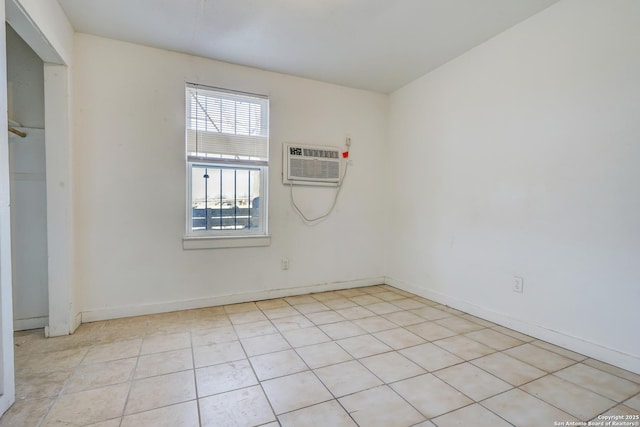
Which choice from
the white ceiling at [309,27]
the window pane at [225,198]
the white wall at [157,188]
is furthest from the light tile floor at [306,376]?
the white ceiling at [309,27]

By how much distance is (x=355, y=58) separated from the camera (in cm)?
288

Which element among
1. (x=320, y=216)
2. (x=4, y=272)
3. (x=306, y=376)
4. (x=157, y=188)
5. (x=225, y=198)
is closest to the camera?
(x=4, y=272)

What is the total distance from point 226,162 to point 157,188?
2.18ft

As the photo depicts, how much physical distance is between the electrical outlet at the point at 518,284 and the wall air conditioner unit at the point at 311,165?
76.5 inches

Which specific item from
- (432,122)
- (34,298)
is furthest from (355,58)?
(34,298)

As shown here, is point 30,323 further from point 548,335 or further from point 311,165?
point 548,335

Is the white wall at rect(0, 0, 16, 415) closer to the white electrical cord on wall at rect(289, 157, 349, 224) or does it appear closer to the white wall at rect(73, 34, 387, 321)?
the white wall at rect(73, 34, 387, 321)

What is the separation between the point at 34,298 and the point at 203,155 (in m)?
1.73

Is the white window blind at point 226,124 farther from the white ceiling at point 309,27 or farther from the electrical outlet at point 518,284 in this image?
the electrical outlet at point 518,284

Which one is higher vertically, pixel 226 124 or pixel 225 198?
pixel 226 124

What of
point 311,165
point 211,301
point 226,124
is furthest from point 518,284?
point 226,124

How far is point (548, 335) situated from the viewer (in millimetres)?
2178

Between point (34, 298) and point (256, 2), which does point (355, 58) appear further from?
Answer: point (34, 298)

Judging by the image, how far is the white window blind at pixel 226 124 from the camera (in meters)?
2.87
